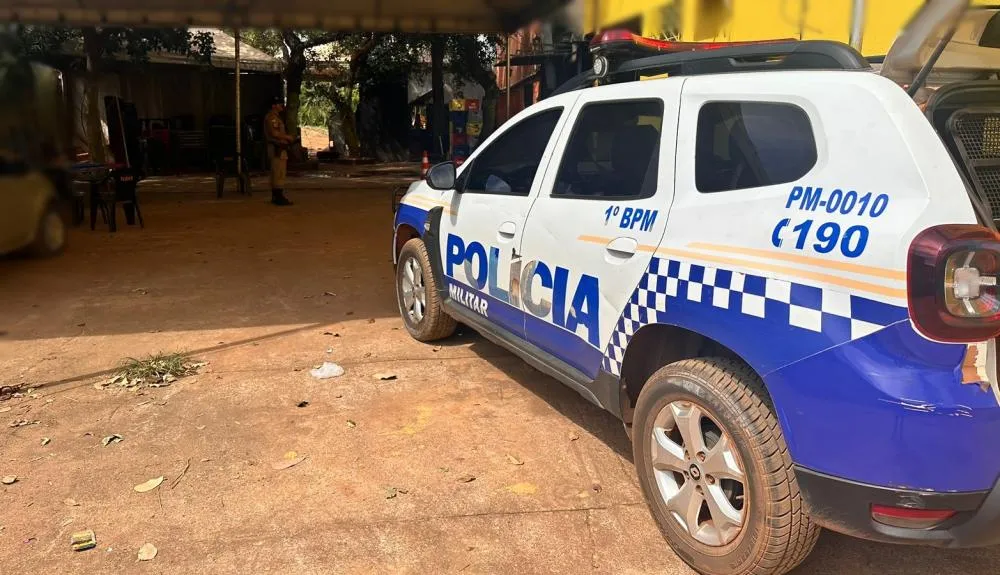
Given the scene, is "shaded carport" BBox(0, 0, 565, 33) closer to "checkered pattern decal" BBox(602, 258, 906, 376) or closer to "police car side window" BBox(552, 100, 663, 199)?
"police car side window" BBox(552, 100, 663, 199)

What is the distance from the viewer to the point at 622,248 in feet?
9.66

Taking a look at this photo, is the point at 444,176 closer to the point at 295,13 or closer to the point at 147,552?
the point at 147,552

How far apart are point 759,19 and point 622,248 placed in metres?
3.85

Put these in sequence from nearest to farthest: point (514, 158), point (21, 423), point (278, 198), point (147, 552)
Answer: point (147, 552)
point (21, 423)
point (514, 158)
point (278, 198)

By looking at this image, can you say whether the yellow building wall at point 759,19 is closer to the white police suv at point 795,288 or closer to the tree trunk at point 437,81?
the white police suv at point 795,288

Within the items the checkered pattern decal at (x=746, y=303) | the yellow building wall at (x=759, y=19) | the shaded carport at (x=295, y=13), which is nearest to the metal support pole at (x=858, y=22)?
the yellow building wall at (x=759, y=19)

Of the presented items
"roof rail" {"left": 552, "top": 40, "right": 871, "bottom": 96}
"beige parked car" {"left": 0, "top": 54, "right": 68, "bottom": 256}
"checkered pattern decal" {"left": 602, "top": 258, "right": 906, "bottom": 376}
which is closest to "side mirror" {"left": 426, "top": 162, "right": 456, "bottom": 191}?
"roof rail" {"left": 552, "top": 40, "right": 871, "bottom": 96}

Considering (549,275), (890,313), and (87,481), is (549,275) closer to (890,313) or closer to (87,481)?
(890,313)

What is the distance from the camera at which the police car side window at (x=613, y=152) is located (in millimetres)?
3055

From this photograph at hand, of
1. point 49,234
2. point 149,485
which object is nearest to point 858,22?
point 149,485

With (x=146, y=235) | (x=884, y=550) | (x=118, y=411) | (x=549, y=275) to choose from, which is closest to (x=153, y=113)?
(x=146, y=235)

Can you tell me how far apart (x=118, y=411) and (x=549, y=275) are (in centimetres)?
262

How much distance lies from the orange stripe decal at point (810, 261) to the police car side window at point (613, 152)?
49 cm

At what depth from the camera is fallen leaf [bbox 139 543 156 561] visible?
9.34 ft
